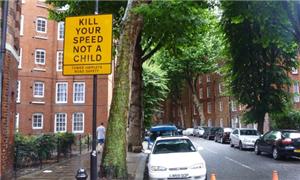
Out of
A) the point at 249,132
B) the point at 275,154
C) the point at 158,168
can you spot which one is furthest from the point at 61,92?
the point at 158,168

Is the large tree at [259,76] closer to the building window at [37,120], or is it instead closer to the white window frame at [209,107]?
the building window at [37,120]

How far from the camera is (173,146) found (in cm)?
1522

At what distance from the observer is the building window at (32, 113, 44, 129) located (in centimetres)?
4450

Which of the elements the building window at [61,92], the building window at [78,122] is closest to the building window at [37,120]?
the building window at [61,92]

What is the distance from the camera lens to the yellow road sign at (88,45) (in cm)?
900

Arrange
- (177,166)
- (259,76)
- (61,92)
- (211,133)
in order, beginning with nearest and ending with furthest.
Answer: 1. (177,166)
2. (259,76)
3. (61,92)
4. (211,133)

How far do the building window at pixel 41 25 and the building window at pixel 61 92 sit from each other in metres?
5.75

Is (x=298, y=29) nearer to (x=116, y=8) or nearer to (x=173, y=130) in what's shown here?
(x=116, y=8)

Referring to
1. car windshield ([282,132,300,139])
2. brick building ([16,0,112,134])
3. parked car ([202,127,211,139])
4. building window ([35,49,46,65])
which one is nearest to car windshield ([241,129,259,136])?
car windshield ([282,132,300,139])

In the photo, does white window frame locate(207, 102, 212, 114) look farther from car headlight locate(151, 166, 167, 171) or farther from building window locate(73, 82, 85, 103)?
car headlight locate(151, 166, 167, 171)

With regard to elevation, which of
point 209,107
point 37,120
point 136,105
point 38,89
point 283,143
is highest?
point 38,89

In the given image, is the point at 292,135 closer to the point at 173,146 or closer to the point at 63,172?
the point at 173,146

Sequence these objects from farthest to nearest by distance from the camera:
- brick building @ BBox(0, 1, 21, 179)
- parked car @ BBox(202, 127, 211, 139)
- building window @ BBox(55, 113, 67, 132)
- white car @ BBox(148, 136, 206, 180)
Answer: parked car @ BBox(202, 127, 211, 139) < building window @ BBox(55, 113, 67, 132) < brick building @ BBox(0, 1, 21, 179) < white car @ BBox(148, 136, 206, 180)

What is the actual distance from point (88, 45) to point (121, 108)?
20.8 feet
